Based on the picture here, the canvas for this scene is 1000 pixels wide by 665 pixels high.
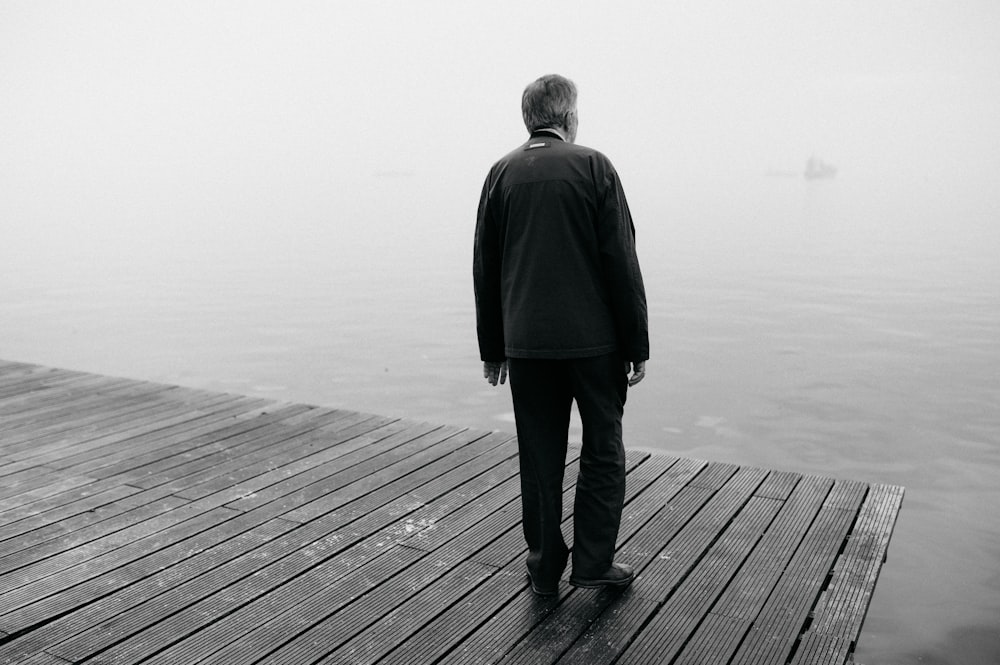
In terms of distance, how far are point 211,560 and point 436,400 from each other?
6507mm

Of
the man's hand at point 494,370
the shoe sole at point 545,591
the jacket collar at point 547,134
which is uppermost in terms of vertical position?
the jacket collar at point 547,134

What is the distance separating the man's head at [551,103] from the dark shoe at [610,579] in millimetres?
1577

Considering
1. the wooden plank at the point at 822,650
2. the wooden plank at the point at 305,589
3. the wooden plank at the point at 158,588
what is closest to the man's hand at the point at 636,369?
the wooden plank at the point at 822,650

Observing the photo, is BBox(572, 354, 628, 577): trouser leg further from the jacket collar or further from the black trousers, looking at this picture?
the jacket collar

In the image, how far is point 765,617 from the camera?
3346 mm

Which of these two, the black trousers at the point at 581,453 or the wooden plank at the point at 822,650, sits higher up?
the black trousers at the point at 581,453

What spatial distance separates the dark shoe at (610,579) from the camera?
347 cm

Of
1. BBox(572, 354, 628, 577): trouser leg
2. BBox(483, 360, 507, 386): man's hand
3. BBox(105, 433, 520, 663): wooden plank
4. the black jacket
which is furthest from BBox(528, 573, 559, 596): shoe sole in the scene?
the black jacket

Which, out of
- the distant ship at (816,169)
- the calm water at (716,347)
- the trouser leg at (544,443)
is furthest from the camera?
the distant ship at (816,169)

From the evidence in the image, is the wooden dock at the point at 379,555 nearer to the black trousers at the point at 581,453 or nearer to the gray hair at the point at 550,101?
the black trousers at the point at 581,453

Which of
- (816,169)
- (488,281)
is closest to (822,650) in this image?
(488,281)

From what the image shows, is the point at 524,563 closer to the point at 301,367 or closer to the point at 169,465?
the point at 169,465

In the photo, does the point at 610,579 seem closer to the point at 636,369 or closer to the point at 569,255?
the point at 636,369

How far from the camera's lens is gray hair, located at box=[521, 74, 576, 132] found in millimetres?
3254
